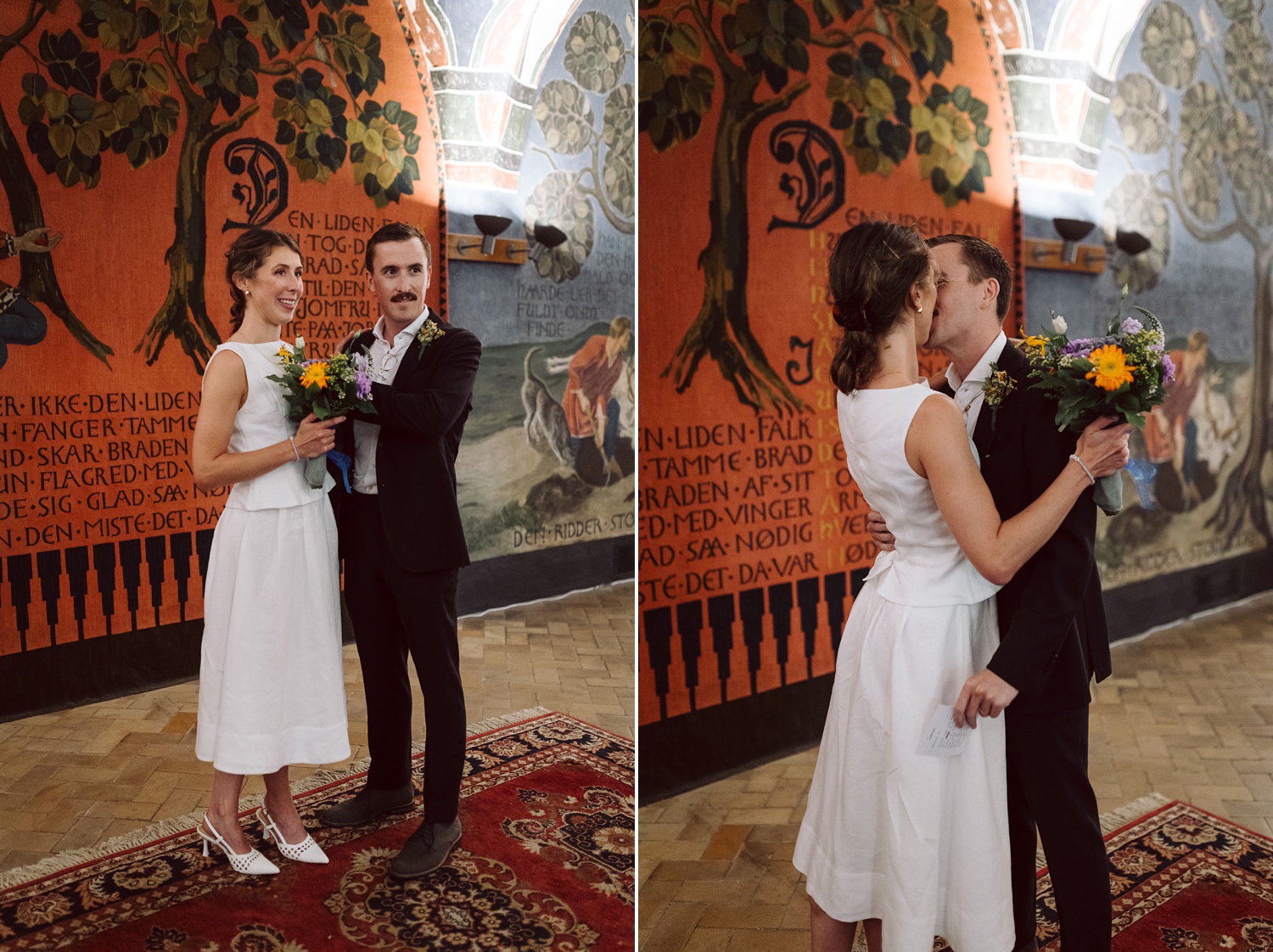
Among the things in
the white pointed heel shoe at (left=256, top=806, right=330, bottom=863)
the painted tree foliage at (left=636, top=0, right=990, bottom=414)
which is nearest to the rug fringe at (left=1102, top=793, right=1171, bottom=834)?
the painted tree foliage at (left=636, top=0, right=990, bottom=414)

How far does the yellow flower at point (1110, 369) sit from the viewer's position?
1712mm

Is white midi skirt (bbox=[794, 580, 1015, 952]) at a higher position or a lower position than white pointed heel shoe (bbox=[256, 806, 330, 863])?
higher

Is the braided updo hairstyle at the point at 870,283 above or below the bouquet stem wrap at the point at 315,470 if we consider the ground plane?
above

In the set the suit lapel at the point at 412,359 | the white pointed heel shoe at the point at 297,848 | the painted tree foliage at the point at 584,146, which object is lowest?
the white pointed heel shoe at the point at 297,848

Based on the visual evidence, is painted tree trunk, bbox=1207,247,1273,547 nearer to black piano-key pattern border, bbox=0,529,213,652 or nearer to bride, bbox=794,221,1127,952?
bride, bbox=794,221,1127,952

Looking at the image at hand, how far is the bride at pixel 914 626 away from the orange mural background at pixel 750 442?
1.44 metres

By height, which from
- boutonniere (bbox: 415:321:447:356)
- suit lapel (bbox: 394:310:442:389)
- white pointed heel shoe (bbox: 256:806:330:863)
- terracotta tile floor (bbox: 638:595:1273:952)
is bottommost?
terracotta tile floor (bbox: 638:595:1273:952)

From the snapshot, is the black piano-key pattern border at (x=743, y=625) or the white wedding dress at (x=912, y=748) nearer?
the white wedding dress at (x=912, y=748)

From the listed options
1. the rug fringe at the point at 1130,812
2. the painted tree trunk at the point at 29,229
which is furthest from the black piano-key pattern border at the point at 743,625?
the painted tree trunk at the point at 29,229

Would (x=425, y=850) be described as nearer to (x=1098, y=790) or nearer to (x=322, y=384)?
(x=322, y=384)

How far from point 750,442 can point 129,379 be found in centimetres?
201

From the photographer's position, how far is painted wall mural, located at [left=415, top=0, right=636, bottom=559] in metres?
2.92

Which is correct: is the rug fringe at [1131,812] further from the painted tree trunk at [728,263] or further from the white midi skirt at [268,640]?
the white midi skirt at [268,640]

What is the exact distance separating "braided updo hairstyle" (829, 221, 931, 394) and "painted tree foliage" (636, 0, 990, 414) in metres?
1.54
